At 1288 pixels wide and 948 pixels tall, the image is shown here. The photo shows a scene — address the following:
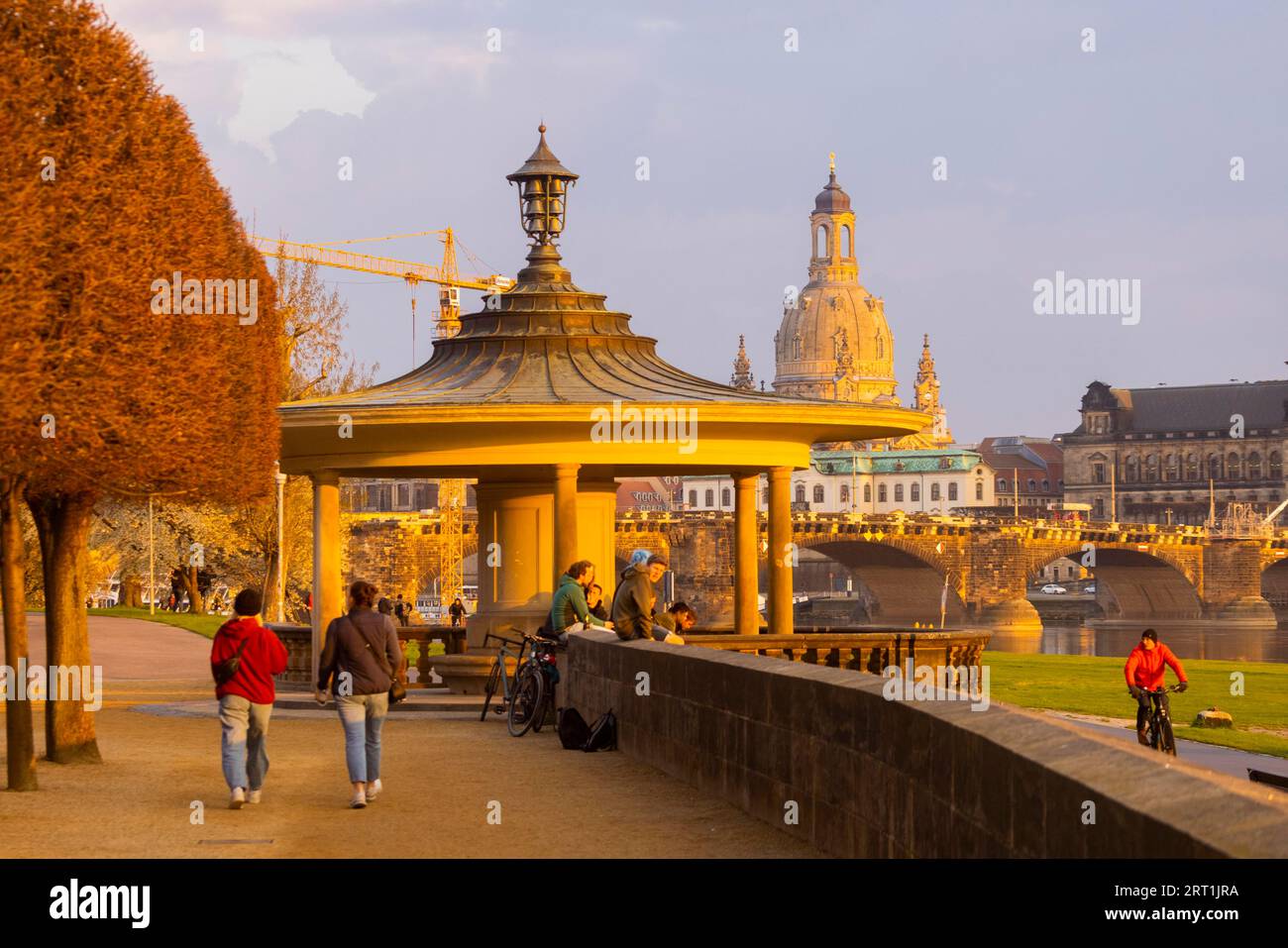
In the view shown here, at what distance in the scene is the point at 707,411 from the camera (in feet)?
83.6

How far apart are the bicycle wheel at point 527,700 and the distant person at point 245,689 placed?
6144mm

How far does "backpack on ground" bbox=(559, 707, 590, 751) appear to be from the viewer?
20.3 metres

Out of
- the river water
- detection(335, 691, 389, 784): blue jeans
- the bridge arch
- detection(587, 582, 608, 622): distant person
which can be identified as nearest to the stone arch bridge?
the bridge arch

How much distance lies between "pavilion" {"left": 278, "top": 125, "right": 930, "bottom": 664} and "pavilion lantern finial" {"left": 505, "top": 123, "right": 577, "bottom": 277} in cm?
2

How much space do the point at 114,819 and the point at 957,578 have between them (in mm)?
155393

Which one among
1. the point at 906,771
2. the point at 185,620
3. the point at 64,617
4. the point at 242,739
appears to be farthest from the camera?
the point at 185,620

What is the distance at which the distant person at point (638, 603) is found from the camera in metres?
19.5

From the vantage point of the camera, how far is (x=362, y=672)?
53.0 feet

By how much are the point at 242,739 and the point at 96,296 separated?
11.5ft

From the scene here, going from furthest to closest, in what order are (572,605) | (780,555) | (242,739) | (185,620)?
(185,620) → (780,555) → (572,605) → (242,739)

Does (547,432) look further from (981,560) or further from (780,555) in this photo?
(981,560)

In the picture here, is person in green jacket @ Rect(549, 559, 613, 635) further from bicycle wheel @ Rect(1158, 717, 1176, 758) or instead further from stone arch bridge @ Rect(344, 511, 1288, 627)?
A: stone arch bridge @ Rect(344, 511, 1288, 627)

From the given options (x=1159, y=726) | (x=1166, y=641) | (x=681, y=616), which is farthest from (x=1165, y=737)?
(x=1166, y=641)
